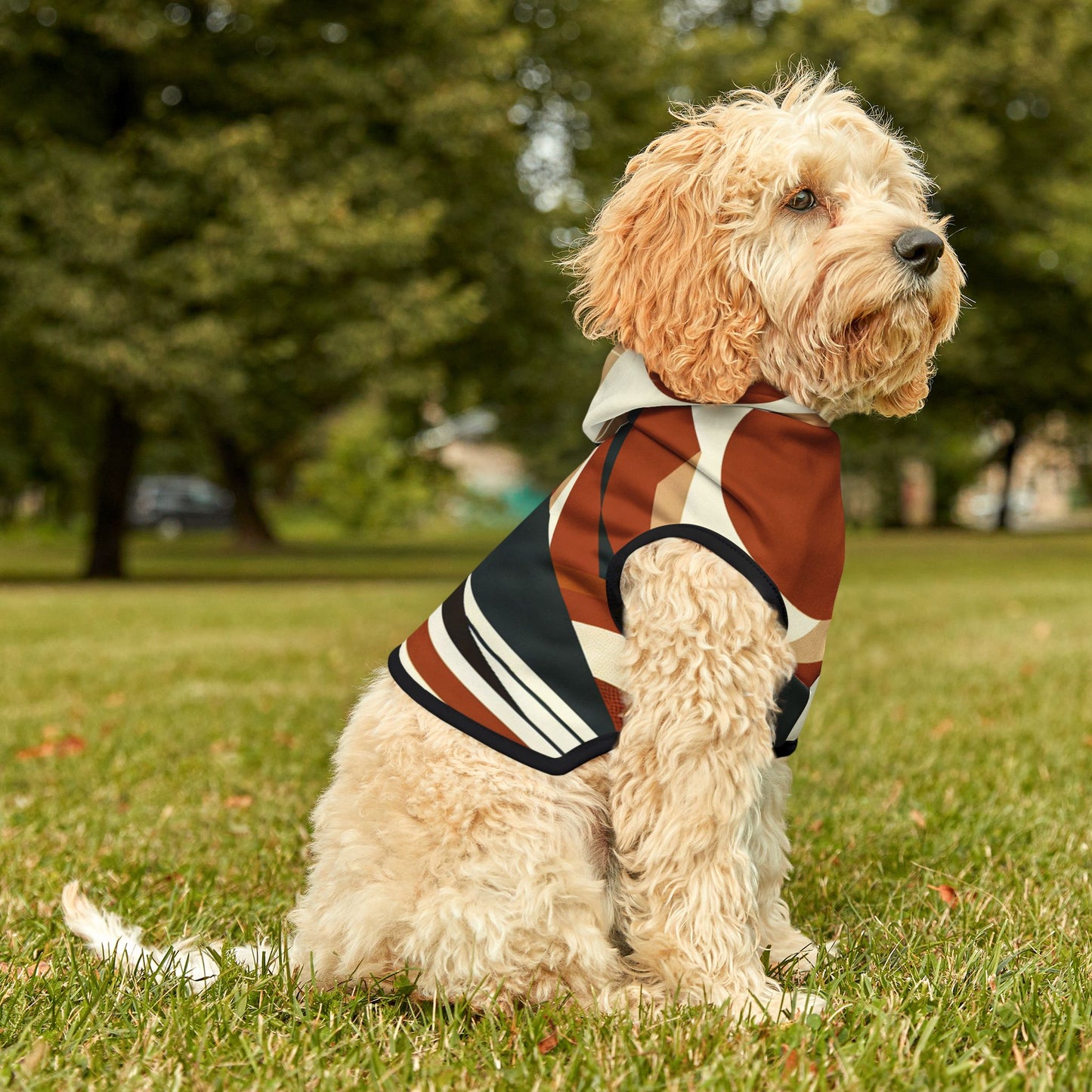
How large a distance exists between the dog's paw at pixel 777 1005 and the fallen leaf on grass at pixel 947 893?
1006mm

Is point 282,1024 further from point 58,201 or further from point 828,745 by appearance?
point 58,201

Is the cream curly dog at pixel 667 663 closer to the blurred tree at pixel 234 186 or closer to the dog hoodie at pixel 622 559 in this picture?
the dog hoodie at pixel 622 559

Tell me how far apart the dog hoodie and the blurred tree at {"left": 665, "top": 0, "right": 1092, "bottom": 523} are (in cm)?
1799

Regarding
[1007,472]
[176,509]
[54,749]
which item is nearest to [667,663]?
[54,749]

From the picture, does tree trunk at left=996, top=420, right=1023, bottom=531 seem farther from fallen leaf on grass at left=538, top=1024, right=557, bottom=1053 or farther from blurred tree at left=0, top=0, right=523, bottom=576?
fallen leaf on grass at left=538, top=1024, right=557, bottom=1053

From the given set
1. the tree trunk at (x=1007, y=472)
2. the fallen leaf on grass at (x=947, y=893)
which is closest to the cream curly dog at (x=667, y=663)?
the fallen leaf on grass at (x=947, y=893)

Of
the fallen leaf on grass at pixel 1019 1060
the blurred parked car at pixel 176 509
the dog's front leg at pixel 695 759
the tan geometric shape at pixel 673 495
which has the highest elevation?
the tan geometric shape at pixel 673 495

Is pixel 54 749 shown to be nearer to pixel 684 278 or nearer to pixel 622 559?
pixel 622 559

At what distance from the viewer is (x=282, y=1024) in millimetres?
2723

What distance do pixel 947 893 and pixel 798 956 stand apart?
Answer: 890 mm

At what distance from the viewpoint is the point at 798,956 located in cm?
307

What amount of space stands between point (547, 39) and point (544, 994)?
20.5 metres

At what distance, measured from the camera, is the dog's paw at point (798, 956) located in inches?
121

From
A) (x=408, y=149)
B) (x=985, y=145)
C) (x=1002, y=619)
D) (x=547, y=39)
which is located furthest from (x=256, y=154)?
(x=985, y=145)
